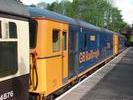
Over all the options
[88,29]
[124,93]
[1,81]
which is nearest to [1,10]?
[1,81]

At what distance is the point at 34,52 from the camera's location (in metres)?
9.49

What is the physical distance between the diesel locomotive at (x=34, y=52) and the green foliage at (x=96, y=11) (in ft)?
259

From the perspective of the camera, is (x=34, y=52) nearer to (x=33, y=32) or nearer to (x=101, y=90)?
(x=33, y=32)

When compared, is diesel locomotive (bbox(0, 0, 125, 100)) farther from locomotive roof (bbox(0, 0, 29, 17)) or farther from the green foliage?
the green foliage

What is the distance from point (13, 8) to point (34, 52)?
89.9 inches

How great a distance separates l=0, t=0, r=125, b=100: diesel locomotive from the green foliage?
7898cm

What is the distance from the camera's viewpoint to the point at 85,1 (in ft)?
339

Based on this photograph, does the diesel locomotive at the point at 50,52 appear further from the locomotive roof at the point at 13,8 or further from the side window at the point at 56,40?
the locomotive roof at the point at 13,8

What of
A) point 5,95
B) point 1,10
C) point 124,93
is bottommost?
point 124,93

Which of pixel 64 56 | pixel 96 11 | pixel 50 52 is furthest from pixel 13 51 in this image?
pixel 96 11

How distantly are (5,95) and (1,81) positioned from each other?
0.97 feet

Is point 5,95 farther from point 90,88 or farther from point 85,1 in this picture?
point 85,1

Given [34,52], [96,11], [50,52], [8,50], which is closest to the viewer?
[8,50]

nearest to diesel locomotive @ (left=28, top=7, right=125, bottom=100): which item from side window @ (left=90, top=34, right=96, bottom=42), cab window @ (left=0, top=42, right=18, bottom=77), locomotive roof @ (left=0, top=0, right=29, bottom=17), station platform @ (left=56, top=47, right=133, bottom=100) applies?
station platform @ (left=56, top=47, right=133, bottom=100)
